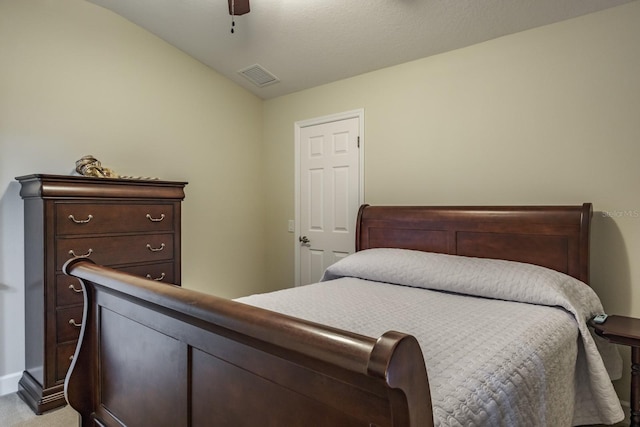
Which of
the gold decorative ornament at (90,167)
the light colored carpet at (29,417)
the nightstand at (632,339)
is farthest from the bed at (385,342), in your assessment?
the gold decorative ornament at (90,167)

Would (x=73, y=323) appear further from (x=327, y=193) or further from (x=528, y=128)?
(x=528, y=128)

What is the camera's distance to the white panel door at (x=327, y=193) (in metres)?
3.34

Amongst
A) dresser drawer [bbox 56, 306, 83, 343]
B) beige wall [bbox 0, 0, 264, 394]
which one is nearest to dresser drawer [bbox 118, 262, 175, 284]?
dresser drawer [bbox 56, 306, 83, 343]

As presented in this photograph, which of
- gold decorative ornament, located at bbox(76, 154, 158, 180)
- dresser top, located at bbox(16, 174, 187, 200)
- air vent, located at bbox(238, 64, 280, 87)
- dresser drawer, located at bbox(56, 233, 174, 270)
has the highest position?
air vent, located at bbox(238, 64, 280, 87)

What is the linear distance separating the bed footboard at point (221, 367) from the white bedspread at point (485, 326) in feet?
0.94

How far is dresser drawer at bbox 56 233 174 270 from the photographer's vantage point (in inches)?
90.1

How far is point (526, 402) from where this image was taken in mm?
1198

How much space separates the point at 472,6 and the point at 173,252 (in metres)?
2.64

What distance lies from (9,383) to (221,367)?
2382mm

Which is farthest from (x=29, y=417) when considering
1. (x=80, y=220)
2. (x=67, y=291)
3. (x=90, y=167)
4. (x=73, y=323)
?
(x=90, y=167)

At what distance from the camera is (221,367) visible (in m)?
1.06

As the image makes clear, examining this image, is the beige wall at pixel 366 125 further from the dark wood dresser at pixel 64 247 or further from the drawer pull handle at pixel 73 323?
the drawer pull handle at pixel 73 323

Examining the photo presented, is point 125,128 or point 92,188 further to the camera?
point 125,128

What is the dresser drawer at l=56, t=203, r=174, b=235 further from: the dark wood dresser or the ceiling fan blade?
the ceiling fan blade
